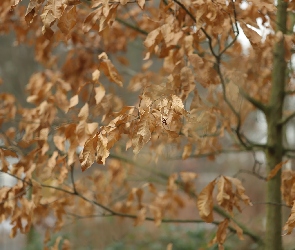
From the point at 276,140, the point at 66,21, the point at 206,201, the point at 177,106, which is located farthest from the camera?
the point at 276,140

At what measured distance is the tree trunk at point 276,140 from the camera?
322 cm

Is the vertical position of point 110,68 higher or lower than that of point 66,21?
lower

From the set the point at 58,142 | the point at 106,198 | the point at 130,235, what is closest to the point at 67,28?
the point at 58,142

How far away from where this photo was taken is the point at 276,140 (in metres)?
3.32

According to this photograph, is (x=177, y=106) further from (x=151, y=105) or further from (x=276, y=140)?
(x=276, y=140)

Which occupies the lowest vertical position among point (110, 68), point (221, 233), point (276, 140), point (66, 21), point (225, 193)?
point (276, 140)

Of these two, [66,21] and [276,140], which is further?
[276,140]

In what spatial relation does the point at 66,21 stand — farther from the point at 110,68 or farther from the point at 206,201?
the point at 206,201

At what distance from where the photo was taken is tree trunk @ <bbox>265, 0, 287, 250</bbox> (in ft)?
10.6

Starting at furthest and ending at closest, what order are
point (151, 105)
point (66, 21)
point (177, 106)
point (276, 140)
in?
point (276, 140) → point (66, 21) → point (151, 105) → point (177, 106)

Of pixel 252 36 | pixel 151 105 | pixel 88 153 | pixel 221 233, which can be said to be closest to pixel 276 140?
pixel 221 233

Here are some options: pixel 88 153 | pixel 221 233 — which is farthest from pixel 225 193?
pixel 88 153

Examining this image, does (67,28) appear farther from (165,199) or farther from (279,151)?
(165,199)

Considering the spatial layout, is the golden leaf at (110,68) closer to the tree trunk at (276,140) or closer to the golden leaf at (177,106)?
the golden leaf at (177,106)
